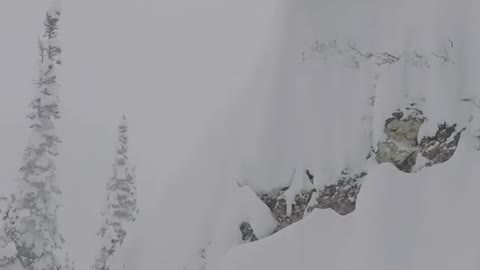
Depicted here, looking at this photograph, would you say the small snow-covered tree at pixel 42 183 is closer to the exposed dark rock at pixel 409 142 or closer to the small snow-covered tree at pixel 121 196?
the small snow-covered tree at pixel 121 196

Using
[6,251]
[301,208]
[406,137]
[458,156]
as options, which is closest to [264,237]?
[301,208]

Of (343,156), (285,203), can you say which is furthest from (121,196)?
(343,156)

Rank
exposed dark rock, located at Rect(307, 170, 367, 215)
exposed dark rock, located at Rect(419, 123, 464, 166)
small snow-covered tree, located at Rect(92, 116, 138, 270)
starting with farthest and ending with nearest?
small snow-covered tree, located at Rect(92, 116, 138, 270) → exposed dark rock, located at Rect(307, 170, 367, 215) → exposed dark rock, located at Rect(419, 123, 464, 166)

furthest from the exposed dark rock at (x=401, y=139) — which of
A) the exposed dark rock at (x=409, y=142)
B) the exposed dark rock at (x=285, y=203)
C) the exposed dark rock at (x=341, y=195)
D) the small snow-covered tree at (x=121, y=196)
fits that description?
the small snow-covered tree at (x=121, y=196)

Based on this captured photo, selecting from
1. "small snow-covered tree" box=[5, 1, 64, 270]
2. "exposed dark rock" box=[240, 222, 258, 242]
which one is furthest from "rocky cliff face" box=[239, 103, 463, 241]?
"small snow-covered tree" box=[5, 1, 64, 270]

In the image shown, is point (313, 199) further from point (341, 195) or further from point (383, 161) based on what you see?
point (383, 161)

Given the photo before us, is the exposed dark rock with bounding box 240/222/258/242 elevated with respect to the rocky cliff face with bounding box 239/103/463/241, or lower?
lower

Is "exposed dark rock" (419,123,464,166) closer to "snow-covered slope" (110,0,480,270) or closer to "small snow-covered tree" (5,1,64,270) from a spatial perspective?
"snow-covered slope" (110,0,480,270)
